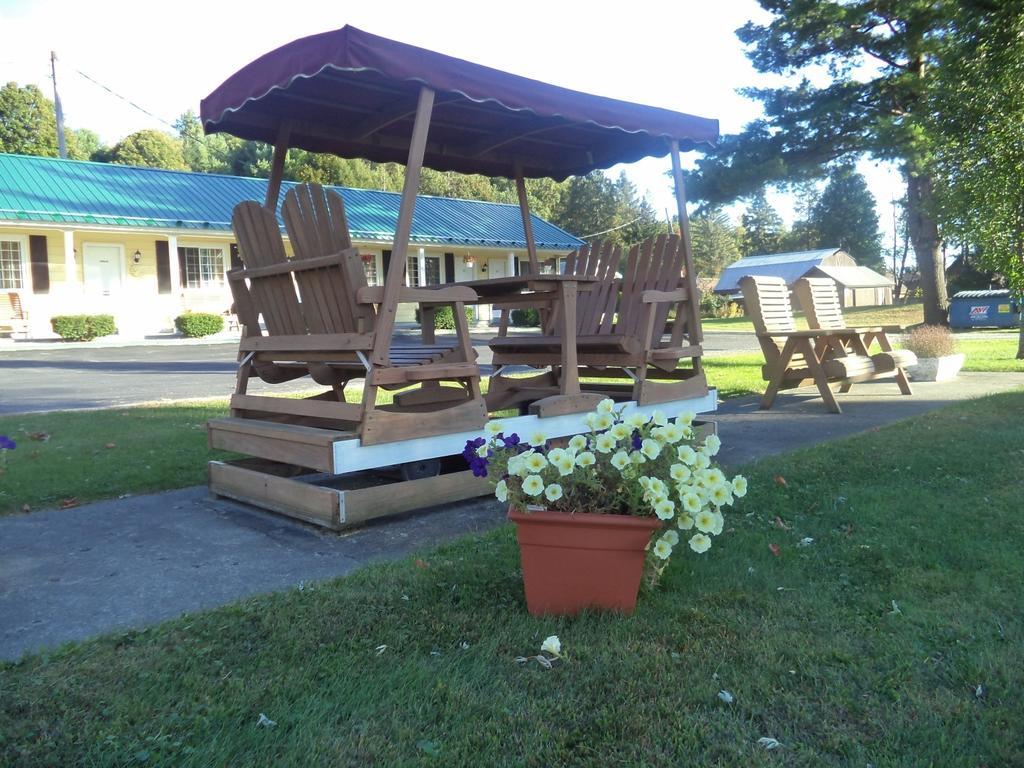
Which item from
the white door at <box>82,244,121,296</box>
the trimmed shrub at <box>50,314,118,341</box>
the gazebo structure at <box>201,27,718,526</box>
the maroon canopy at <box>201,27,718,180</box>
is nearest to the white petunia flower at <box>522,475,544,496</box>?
the gazebo structure at <box>201,27,718,526</box>

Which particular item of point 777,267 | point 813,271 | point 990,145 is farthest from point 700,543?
point 777,267

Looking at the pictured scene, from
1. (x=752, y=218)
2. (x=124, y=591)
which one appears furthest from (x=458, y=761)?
(x=752, y=218)

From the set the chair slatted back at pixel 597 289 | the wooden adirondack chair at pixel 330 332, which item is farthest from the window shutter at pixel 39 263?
the wooden adirondack chair at pixel 330 332

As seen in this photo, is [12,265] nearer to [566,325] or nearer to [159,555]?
[566,325]

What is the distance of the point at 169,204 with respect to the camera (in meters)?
23.7

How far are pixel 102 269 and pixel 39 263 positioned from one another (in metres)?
1.61

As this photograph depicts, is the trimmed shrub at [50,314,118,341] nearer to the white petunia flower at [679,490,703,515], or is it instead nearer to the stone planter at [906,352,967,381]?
the stone planter at [906,352,967,381]

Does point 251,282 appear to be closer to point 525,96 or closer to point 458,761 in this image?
point 525,96

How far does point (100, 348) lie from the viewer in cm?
1967

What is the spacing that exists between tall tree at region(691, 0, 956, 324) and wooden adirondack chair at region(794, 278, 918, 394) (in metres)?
9.91

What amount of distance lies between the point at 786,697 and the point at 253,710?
141 cm

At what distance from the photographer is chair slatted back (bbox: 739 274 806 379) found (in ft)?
26.7

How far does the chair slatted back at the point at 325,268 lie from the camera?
169 inches

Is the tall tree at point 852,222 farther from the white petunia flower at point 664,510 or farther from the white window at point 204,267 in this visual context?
the white petunia flower at point 664,510
